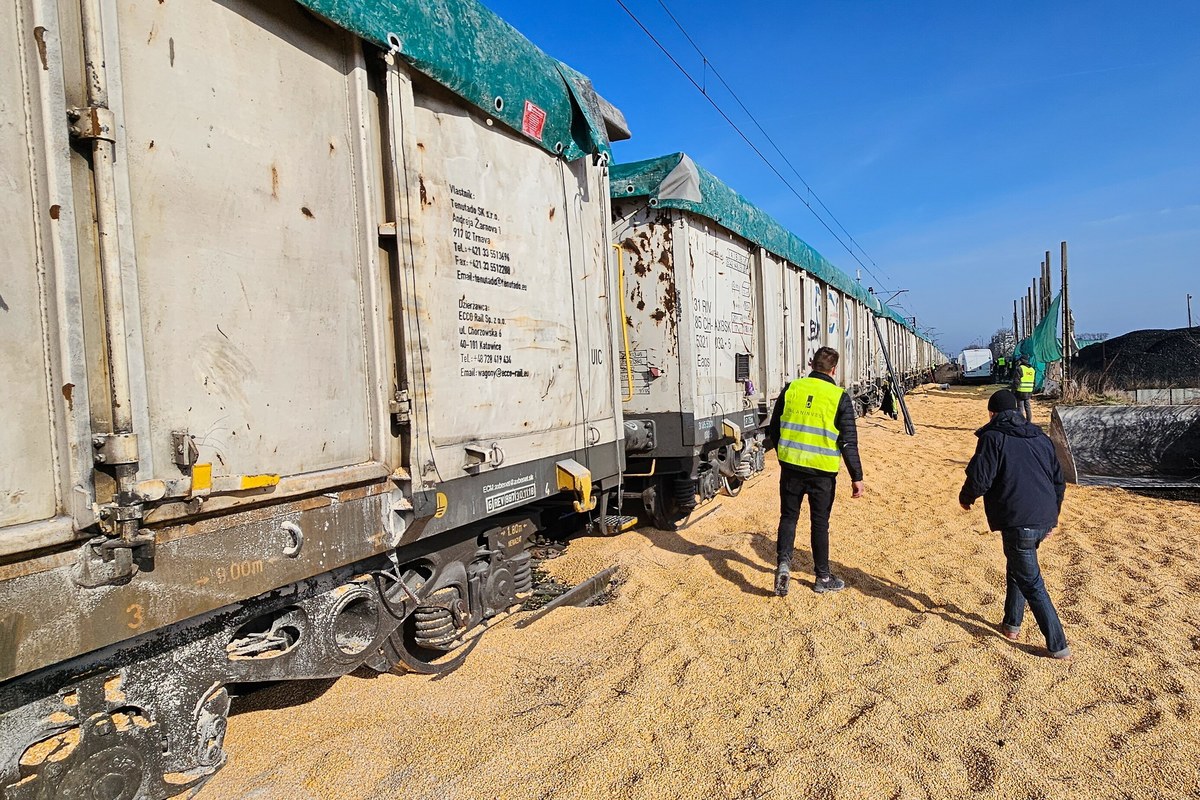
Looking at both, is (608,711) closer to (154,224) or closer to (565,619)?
(565,619)

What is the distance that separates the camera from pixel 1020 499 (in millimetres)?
3613

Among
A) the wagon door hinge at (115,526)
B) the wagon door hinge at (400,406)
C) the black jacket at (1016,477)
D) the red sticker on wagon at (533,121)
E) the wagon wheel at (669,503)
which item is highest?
the red sticker on wagon at (533,121)

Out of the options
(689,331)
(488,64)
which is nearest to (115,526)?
(488,64)

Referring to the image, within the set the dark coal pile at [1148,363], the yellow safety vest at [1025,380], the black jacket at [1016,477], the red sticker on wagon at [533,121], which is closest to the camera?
the red sticker on wagon at [533,121]

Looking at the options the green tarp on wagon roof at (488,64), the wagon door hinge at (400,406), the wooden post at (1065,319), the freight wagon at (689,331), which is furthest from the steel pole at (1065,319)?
the wagon door hinge at (400,406)

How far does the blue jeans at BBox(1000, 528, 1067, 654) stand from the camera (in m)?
3.50

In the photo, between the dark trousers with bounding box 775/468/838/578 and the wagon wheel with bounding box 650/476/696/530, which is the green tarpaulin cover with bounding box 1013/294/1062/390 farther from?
the dark trousers with bounding box 775/468/838/578

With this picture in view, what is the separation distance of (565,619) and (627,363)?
7.90 ft

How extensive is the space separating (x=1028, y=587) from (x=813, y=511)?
1.34m

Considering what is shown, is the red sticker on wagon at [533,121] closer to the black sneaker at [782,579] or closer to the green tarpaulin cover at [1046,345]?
the black sneaker at [782,579]

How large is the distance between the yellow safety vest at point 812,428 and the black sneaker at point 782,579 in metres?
0.71

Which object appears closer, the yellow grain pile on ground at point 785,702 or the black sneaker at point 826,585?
the yellow grain pile on ground at point 785,702

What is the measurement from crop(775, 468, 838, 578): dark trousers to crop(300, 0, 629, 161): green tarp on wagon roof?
8.58ft

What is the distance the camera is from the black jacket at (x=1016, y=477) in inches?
142
